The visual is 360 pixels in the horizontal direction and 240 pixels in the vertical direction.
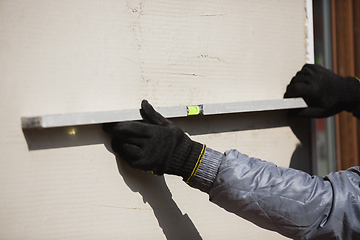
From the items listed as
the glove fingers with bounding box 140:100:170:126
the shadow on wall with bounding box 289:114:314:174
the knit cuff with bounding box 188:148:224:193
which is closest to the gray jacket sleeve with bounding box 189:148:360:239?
the knit cuff with bounding box 188:148:224:193

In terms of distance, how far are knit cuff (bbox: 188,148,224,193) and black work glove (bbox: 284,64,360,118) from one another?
472 millimetres

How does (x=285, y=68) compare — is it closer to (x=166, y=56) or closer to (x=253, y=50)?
(x=253, y=50)

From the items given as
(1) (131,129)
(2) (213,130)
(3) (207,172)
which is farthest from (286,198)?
(1) (131,129)

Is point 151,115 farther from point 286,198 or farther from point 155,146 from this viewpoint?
point 286,198

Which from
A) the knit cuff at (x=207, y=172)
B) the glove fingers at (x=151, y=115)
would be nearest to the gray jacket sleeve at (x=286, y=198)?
the knit cuff at (x=207, y=172)

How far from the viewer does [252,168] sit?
70cm

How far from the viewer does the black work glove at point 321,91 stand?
3.10 feet

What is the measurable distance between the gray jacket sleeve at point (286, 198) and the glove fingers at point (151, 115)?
164mm

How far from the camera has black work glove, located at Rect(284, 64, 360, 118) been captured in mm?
946

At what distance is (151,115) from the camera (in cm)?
70

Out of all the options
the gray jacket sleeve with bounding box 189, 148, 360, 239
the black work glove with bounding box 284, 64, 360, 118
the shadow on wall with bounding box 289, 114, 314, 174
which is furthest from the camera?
the shadow on wall with bounding box 289, 114, 314, 174

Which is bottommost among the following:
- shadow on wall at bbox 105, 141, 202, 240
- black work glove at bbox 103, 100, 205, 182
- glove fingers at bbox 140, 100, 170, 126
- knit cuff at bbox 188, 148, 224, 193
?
shadow on wall at bbox 105, 141, 202, 240

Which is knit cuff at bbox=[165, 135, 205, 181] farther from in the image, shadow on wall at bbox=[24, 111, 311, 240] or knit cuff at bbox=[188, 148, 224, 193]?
shadow on wall at bbox=[24, 111, 311, 240]

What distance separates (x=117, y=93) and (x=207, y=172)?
0.36 m
